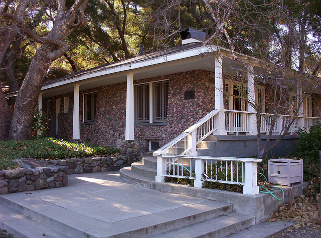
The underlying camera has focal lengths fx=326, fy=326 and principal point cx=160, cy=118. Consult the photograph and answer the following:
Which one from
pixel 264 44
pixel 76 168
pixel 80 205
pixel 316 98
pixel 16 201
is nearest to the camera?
pixel 80 205

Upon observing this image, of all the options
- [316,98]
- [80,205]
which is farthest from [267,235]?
[316,98]

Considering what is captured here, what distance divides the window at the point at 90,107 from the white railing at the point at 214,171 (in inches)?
319

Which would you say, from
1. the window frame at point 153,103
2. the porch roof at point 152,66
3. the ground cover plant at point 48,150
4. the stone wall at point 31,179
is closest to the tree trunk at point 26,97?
the porch roof at point 152,66

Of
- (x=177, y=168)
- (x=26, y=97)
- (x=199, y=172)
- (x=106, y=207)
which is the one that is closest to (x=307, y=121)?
(x=177, y=168)

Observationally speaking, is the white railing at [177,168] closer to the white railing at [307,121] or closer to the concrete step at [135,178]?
the concrete step at [135,178]

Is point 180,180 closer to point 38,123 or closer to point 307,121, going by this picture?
point 307,121

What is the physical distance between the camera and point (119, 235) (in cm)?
437

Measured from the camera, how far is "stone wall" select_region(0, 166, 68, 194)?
7.30m

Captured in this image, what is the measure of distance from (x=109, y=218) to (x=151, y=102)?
7.84m

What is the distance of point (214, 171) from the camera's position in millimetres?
7000

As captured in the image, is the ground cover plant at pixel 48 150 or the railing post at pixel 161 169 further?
the ground cover plant at pixel 48 150

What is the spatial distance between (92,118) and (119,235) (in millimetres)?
11502

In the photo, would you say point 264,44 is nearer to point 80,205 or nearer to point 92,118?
point 80,205

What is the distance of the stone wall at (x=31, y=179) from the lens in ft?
24.0
